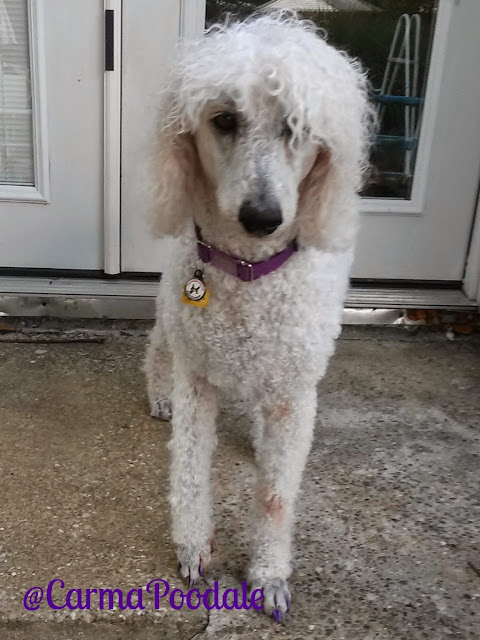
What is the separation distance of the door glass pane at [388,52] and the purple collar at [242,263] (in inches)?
51.5

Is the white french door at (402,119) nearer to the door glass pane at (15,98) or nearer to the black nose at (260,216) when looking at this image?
the door glass pane at (15,98)

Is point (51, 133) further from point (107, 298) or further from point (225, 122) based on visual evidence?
point (225, 122)

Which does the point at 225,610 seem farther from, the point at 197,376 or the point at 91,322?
the point at 91,322

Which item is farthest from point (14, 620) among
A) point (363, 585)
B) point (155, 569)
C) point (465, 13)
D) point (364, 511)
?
point (465, 13)

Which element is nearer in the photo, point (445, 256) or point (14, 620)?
point (14, 620)

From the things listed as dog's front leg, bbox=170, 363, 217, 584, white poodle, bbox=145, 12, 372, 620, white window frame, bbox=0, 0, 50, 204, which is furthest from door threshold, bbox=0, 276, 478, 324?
dog's front leg, bbox=170, 363, 217, 584

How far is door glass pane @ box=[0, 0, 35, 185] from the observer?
2.48 meters

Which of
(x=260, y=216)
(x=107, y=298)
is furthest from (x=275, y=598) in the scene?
(x=107, y=298)

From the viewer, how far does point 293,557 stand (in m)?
1.72

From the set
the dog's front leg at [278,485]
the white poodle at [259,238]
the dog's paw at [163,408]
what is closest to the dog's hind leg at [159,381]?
the dog's paw at [163,408]

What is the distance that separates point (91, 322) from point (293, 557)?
4.68 feet

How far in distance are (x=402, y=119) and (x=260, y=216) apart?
1693mm

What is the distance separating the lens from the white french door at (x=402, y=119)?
2492 millimetres

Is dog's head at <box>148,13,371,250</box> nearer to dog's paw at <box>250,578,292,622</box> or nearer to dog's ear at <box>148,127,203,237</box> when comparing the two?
dog's ear at <box>148,127,203,237</box>
